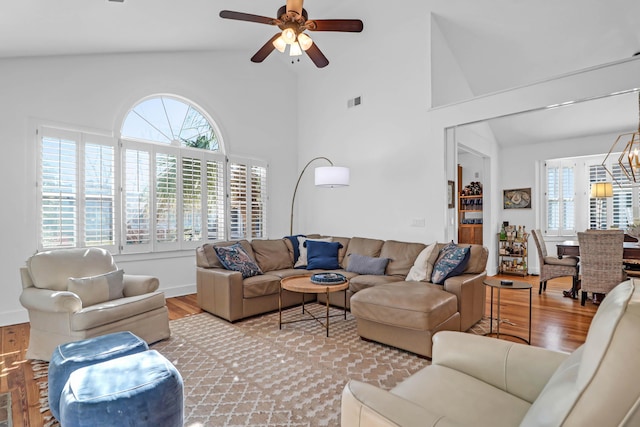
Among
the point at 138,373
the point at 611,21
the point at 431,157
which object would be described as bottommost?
the point at 138,373

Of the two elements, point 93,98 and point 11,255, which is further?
point 93,98

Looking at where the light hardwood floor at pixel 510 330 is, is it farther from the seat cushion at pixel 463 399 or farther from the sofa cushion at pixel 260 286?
the seat cushion at pixel 463 399

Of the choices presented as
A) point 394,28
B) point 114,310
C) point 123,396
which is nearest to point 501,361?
point 123,396

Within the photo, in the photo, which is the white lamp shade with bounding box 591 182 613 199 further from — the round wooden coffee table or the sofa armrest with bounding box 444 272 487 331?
the round wooden coffee table

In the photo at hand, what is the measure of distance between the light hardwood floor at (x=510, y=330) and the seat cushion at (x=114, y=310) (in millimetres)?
481

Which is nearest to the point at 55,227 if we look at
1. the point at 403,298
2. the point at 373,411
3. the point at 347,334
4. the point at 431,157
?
the point at 347,334

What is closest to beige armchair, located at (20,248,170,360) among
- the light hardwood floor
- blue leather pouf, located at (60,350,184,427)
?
the light hardwood floor

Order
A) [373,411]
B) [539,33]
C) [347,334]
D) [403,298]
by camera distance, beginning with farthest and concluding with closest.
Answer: [539,33] < [347,334] < [403,298] < [373,411]

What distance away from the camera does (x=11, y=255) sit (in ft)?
12.2

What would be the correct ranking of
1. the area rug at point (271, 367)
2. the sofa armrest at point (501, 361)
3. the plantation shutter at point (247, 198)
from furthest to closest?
the plantation shutter at point (247, 198)
the area rug at point (271, 367)
the sofa armrest at point (501, 361)

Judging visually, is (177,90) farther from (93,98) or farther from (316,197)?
(316,197)

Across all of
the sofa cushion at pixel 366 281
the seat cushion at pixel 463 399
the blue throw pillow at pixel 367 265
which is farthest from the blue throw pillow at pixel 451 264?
the seat cushion at pixel 463 399

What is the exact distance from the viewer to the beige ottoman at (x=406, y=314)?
9.23 feet

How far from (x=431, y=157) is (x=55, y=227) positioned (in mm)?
4789
